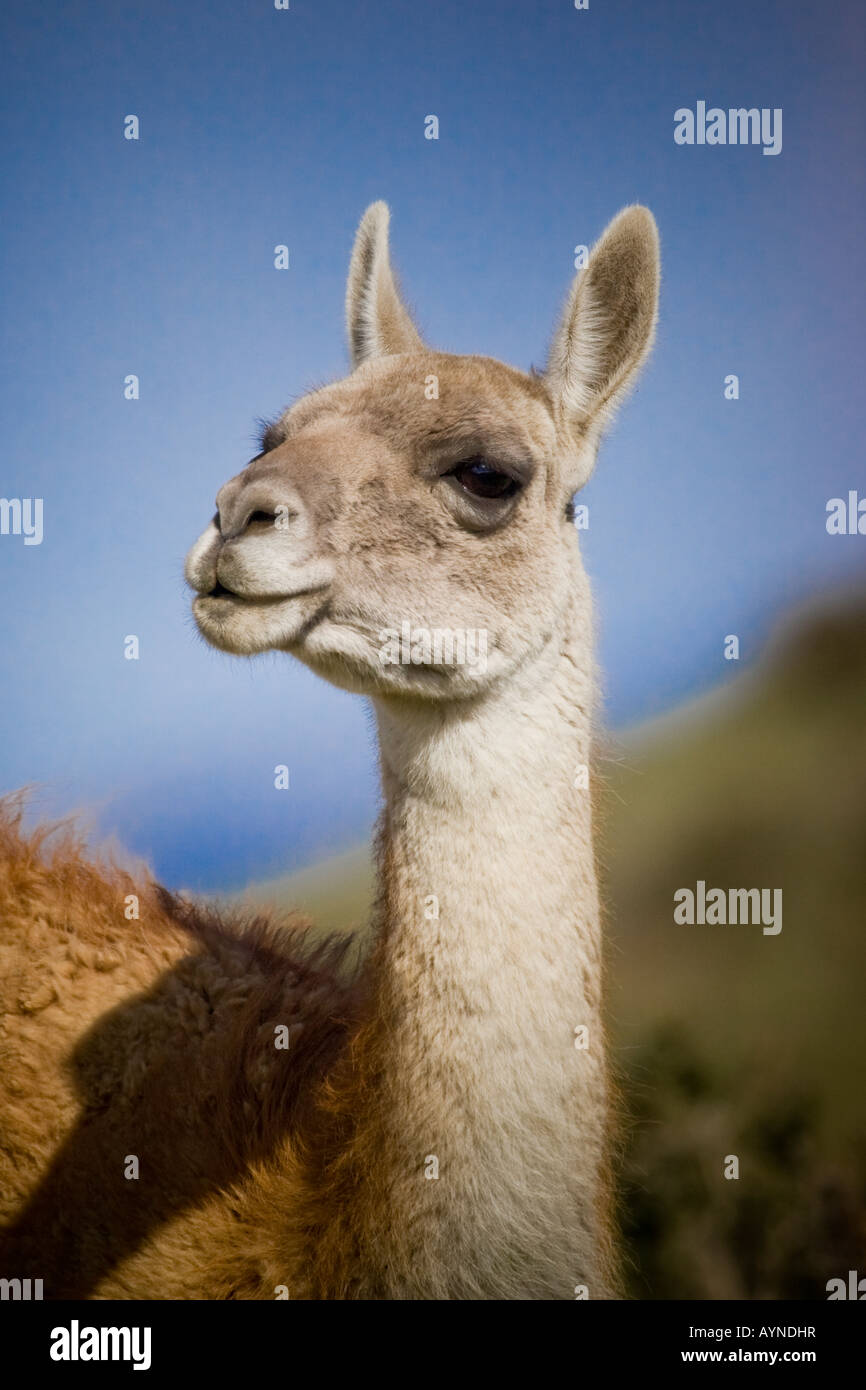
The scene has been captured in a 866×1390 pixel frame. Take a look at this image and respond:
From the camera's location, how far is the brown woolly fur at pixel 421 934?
7.26 feet

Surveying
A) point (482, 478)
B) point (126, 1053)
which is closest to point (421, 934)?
point (482, 478)

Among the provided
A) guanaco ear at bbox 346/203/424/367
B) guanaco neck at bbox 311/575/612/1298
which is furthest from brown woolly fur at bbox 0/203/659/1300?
guanaco ear at bbox 346/203/424/367

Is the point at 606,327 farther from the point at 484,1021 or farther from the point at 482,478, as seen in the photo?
the point at 484,1021

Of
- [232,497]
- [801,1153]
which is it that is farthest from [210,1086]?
[801,1153]

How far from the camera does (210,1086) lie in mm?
2838

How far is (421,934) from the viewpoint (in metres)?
2.32

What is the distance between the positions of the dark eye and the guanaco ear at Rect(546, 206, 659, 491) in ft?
1.09

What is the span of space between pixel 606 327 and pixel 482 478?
2.11 ft

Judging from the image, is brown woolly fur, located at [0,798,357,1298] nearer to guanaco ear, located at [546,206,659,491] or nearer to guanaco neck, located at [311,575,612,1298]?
guanaco neck, located at [311,575,612,1298]

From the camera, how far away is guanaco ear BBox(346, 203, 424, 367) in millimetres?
3236

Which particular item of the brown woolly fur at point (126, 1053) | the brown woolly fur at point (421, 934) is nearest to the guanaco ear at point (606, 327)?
the brown woolly fur at point (421, 934)
